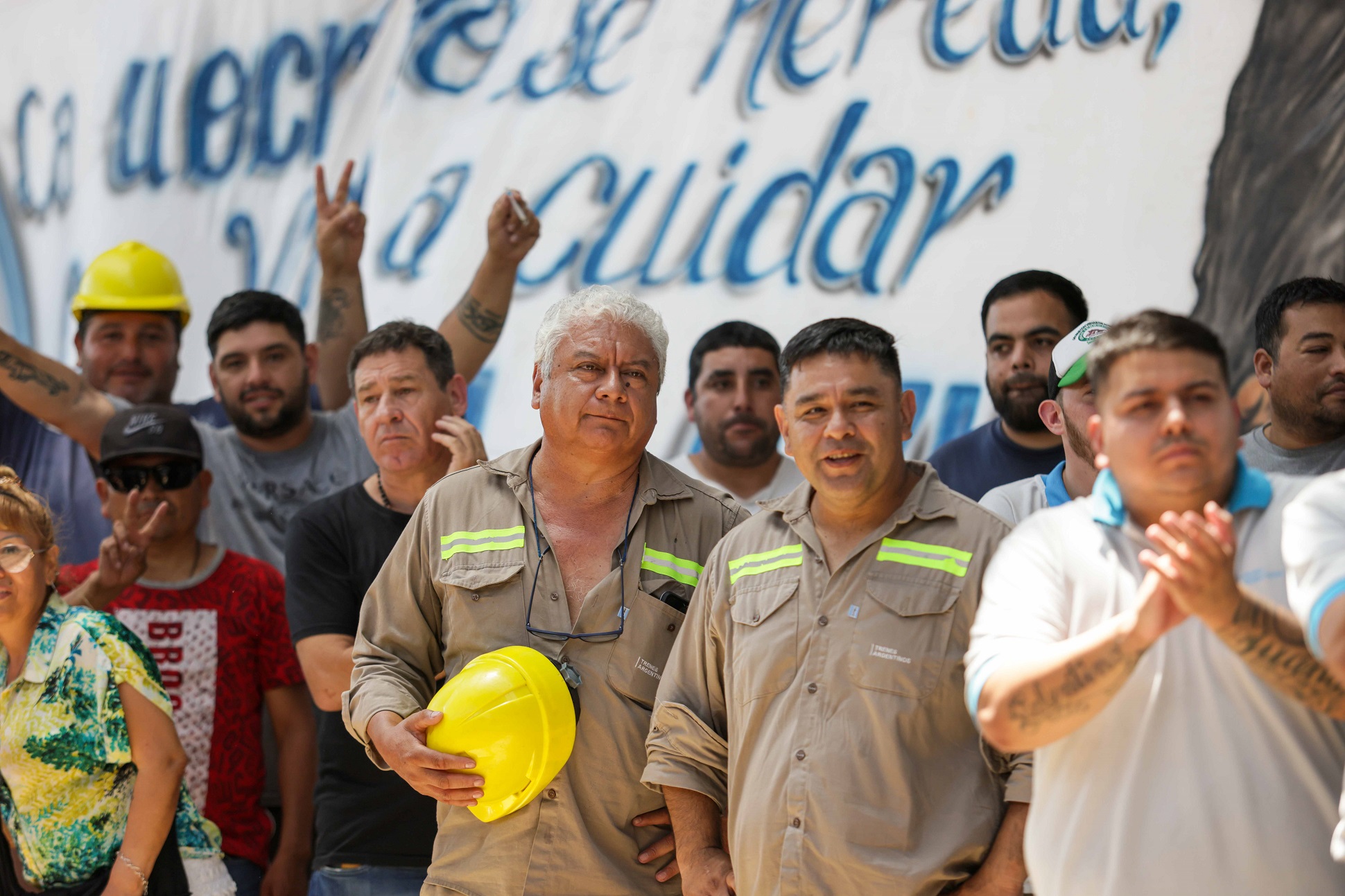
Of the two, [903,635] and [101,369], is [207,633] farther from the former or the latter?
[903,635]

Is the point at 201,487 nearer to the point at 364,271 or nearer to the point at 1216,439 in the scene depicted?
the point at 364,271

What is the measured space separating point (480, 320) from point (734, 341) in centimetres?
86

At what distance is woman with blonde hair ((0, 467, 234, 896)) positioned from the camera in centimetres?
298

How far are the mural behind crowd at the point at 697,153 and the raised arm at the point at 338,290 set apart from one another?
648 millimetres

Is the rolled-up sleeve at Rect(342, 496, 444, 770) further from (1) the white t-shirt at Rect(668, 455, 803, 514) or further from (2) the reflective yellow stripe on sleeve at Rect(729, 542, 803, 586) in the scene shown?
(1) the white t-shirt at Rect(668, 455, 803, 514)

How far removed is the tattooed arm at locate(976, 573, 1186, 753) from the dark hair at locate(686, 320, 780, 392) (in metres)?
2.66

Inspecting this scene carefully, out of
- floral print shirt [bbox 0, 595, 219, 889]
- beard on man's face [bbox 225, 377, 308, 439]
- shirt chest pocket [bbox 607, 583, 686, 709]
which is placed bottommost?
floral print shirt [bbox 0, 595, 219, 889]

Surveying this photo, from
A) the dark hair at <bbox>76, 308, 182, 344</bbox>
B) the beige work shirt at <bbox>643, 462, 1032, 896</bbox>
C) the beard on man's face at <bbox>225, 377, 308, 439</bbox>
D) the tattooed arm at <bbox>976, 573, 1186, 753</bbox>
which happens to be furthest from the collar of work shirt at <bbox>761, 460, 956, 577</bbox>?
the dark hair at <bbox>76, 308, 182, 344</bbox>

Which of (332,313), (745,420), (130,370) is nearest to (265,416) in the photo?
(332,313)

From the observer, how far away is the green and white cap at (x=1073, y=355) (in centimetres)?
287

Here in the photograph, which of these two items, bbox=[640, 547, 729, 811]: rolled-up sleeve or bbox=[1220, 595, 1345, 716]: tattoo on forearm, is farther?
bbox=[640, 547, 729, 811]: rolled-up sleeve

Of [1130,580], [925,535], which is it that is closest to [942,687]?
[925,535]

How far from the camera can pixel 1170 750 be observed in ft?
5.82

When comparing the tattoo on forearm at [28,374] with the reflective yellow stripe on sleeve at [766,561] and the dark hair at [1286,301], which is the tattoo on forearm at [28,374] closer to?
the reflective yellow stripe on sleeve at [766,561]
